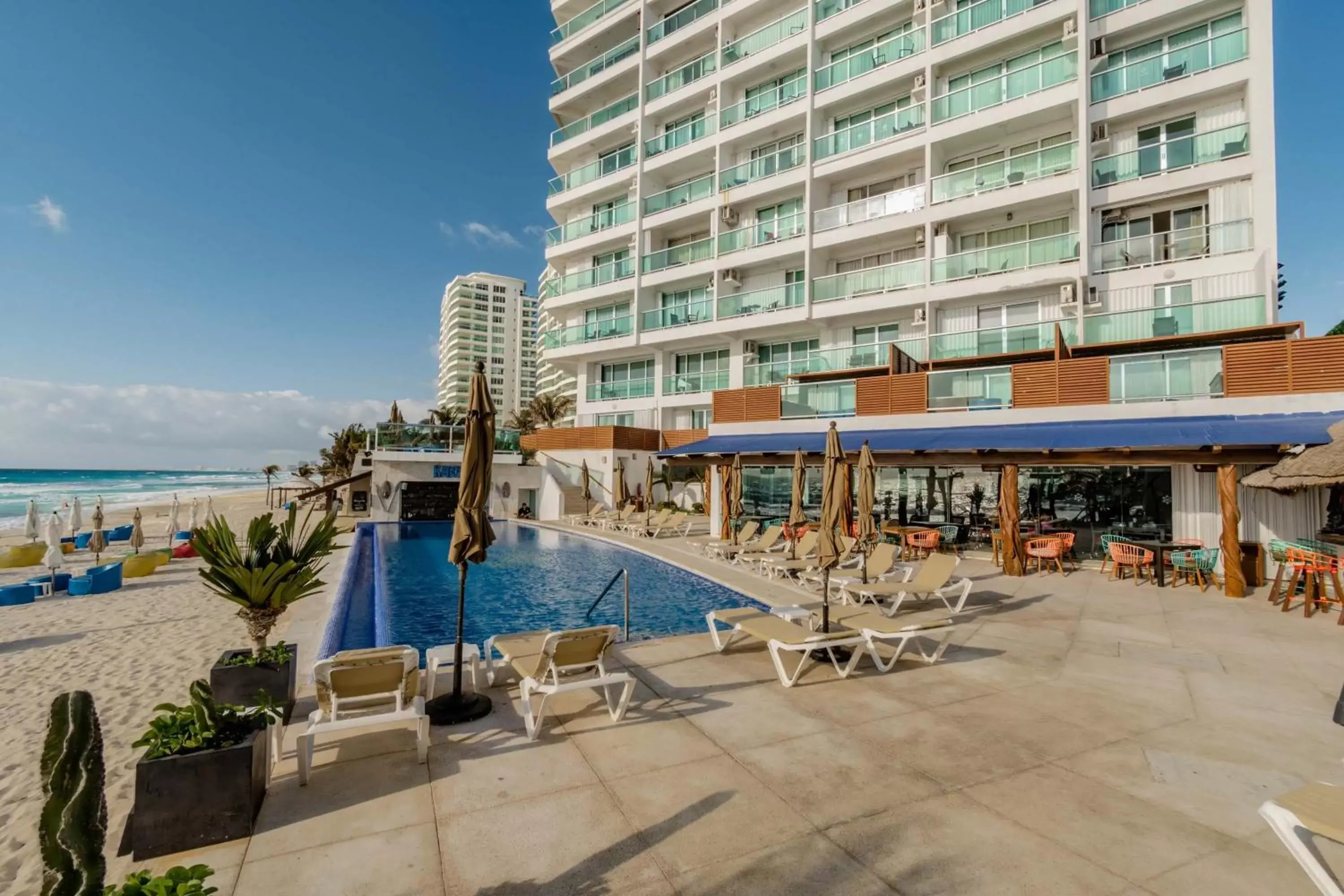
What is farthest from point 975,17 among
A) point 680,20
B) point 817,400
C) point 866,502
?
point 866,502

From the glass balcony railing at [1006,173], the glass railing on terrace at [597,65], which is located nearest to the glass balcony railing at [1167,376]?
the glass balcony railing at [1006,173]

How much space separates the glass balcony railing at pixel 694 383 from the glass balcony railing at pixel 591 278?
552cm

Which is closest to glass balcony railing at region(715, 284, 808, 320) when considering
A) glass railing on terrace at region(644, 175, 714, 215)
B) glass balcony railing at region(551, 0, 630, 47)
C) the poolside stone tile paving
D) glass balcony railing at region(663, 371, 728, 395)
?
glass balcony railing at region(663, 371, 728, 395)

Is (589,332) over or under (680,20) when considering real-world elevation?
under

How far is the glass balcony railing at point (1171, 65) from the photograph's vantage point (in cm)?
1552

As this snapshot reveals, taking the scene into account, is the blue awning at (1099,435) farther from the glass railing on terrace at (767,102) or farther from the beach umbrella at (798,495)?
the glass railing on terrace at (767,102)

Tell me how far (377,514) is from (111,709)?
73.5 feet

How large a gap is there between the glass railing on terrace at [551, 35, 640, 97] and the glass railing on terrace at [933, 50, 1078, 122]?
16.4m

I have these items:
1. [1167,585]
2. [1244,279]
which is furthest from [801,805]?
[1244,279]

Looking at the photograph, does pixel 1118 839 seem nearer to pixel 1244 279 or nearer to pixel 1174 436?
pixel 1174 436

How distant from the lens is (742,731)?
16.1ft

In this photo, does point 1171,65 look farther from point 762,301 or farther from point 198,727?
point 198,727

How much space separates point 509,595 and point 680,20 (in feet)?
92.7

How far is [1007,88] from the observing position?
18516mm
